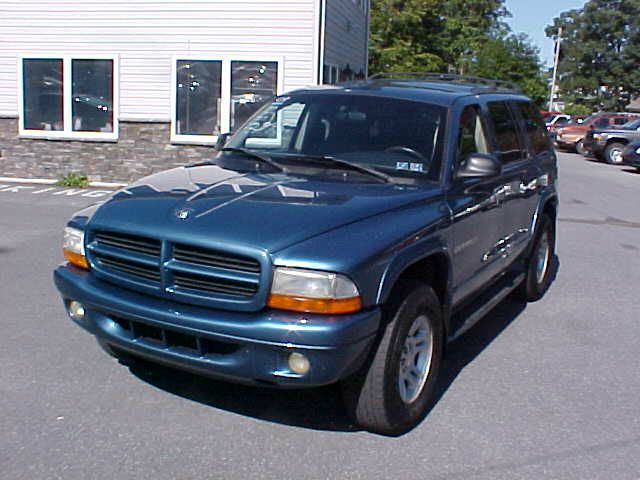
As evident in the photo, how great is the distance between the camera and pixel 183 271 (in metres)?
3.90

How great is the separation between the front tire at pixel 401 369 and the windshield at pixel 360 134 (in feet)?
3.11

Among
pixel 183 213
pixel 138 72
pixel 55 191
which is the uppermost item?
pixel 138 72

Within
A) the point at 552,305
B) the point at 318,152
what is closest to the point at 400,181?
the point at 318,152

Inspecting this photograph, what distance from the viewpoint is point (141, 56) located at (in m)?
14.9

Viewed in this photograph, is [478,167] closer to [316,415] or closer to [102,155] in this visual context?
[316,415]

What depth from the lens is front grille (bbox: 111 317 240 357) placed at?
387 centimetres

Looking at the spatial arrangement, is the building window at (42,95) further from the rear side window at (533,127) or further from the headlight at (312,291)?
the headlight at (312,291)

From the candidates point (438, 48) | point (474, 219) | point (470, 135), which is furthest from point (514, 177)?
point (438, 48)

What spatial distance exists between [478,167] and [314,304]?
166cm

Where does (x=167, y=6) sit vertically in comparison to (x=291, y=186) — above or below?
above

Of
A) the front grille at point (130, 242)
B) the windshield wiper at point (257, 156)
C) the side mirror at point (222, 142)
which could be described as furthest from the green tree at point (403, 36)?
the front grille at point (130, 242)

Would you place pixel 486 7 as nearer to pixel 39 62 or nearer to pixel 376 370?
pixel 39 62

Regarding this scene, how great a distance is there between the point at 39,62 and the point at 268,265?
43.3 ft

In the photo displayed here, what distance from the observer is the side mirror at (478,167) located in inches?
191
